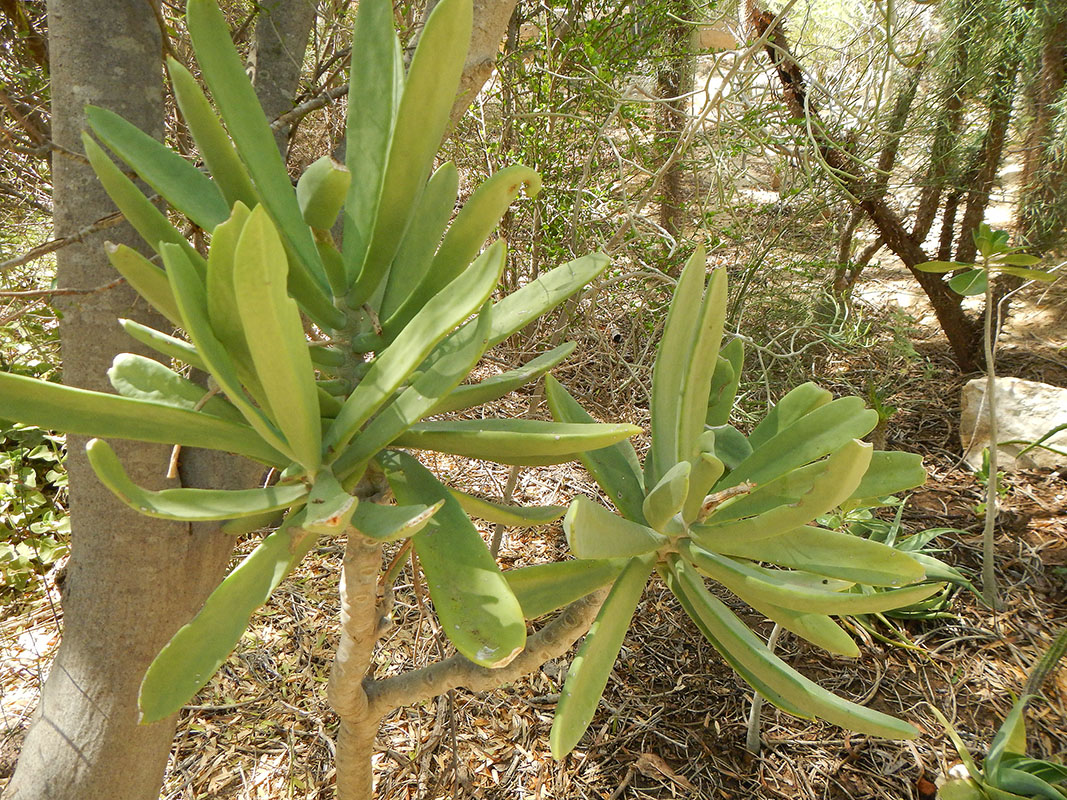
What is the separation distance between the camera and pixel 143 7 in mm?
937

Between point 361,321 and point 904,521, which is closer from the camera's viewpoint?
point 361,321

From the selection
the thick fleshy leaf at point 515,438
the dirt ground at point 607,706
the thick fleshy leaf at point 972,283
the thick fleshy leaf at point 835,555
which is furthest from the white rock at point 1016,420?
the thick fleshy leaf at point 515,438

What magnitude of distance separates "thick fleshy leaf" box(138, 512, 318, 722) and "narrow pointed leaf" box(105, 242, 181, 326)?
0.23 metres

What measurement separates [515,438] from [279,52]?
3.30ft

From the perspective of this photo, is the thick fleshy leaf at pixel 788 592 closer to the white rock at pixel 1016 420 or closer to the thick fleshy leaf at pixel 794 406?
the thick fleshy leaf at pixel 794 406

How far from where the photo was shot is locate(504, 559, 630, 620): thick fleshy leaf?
27.3 inches

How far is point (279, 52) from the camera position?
1.20 metres

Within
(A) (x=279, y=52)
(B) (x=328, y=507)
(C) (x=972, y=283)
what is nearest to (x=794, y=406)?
(B) (x=328, y=507)

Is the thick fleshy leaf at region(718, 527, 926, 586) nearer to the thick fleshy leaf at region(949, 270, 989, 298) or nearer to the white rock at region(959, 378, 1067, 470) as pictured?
the thick fleshy leaf at region(949, 270, 989, 298)

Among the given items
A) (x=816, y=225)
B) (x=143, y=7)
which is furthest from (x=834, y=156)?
(x=143, y=7)

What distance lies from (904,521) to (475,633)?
8.02ft

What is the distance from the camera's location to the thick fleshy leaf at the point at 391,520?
46 centimetres

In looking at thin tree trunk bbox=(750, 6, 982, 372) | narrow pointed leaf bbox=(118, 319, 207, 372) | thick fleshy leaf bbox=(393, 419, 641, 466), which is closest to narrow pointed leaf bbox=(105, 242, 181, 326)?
narrow pointed leaf bbox=(118, 319, 207, 372)

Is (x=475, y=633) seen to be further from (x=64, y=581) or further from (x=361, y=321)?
(x=64, y=581)
